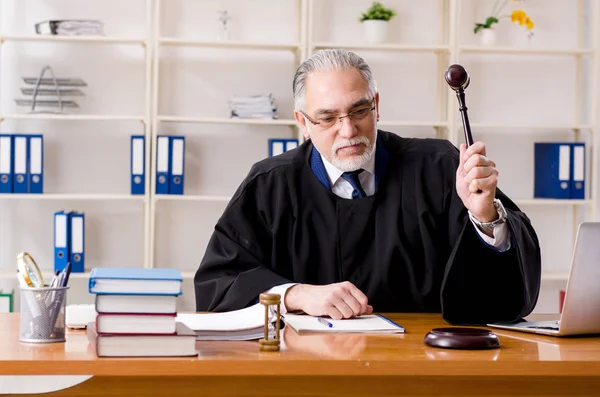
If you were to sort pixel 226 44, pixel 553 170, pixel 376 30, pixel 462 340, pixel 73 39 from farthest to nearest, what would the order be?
pixel 553 170 < pixel 376 30 < pixel 226 44 < pixel 73 39 < pixel 462 340

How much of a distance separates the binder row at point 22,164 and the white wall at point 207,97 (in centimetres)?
26

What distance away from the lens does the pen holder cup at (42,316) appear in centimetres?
156

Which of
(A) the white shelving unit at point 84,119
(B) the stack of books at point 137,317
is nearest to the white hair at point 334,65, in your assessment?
(B) the stack of books at point 137,317

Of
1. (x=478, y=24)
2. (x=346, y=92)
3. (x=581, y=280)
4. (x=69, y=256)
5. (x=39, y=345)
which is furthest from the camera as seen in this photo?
(x=478, y=24)

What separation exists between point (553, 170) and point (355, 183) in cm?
252

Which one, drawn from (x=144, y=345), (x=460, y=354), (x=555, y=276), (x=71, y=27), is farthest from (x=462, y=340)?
(x=71, y=27)

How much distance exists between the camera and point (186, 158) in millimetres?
4629

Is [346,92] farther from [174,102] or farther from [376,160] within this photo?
[174,102]

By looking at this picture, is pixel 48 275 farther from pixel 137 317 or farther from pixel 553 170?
pixel 137 317

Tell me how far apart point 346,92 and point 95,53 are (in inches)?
101

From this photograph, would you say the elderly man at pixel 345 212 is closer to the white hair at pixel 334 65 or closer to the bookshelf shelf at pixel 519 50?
the white hair at pixel 334 65

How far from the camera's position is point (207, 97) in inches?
181

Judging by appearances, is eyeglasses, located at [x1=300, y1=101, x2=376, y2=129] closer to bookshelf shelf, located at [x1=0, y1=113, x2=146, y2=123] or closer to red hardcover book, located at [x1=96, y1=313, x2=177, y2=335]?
red hardcover book, located at [x1=96, y1=313, x2=177, y2=335]

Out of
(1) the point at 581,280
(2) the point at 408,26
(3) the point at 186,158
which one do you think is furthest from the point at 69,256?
(1) the point at 581,280
